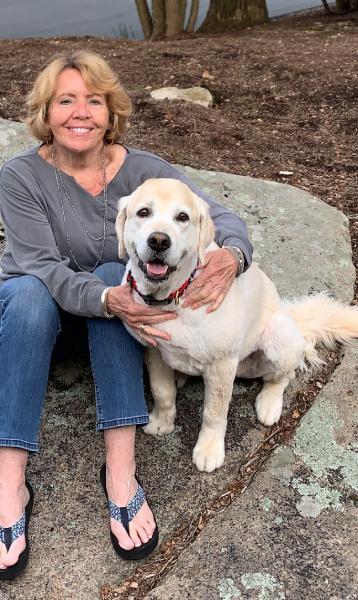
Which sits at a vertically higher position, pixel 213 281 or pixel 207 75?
pixel 207 75

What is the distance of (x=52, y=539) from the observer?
6.48ft

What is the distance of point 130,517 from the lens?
78.8 inches

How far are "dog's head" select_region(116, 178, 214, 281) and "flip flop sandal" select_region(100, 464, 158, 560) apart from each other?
78 cm

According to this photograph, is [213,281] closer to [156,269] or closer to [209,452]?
[156,269]

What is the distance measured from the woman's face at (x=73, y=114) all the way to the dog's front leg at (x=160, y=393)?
2.91 ft

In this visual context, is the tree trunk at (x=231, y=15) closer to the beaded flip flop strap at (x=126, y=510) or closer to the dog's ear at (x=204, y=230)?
the dog's ear at (x=204, y=230)

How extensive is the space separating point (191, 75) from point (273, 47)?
1717mm

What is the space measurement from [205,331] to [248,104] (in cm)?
405

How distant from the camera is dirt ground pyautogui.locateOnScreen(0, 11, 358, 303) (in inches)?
178

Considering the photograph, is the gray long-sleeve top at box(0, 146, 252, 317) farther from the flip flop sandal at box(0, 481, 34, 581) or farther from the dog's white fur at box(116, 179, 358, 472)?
the flip flop sandal at box(0, 481, 34, 581)

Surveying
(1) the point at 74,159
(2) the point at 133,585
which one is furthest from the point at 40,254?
(2) the point at 133,585

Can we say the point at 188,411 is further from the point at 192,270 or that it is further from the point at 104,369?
the point at 192,270

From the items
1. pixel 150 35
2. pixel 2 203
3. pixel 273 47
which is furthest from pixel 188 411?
pixel 150 35

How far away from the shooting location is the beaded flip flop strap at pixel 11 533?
1906mm
